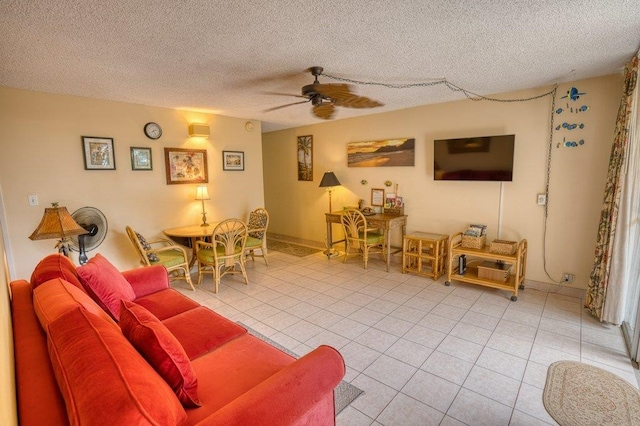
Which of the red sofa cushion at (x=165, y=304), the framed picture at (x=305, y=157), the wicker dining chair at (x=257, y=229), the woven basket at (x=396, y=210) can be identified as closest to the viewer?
the red sofa cushion at (x=165, y=304)

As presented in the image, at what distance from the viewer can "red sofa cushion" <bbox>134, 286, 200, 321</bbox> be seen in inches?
86.7

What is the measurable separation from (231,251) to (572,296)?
4014mm

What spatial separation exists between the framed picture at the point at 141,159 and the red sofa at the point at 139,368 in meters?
2.18

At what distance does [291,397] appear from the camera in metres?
1.13

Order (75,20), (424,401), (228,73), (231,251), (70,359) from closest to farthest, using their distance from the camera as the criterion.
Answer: (70,359), (75,20), (424,401), (228,73), (231,251)

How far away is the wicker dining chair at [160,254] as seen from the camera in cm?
345

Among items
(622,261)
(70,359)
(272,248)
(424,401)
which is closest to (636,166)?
(622,261)

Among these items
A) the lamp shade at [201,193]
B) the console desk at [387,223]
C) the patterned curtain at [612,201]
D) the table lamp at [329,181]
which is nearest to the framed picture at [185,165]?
the lamp shade at [201,193]

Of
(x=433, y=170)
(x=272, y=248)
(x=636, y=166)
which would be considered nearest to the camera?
(x=636, y=166)

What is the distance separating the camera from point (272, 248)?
5.90m

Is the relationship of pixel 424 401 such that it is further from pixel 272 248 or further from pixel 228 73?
pixel 272 248

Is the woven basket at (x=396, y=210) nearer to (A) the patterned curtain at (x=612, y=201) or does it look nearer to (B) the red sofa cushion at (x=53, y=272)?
(A) the patterned curtain at (x=612, y=201)

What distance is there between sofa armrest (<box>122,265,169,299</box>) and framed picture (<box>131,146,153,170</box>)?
71.8 inches

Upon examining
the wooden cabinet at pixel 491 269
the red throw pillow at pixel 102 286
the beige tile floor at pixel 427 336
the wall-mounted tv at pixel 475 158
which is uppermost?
the wall-mounted tv at pixel 475 158
